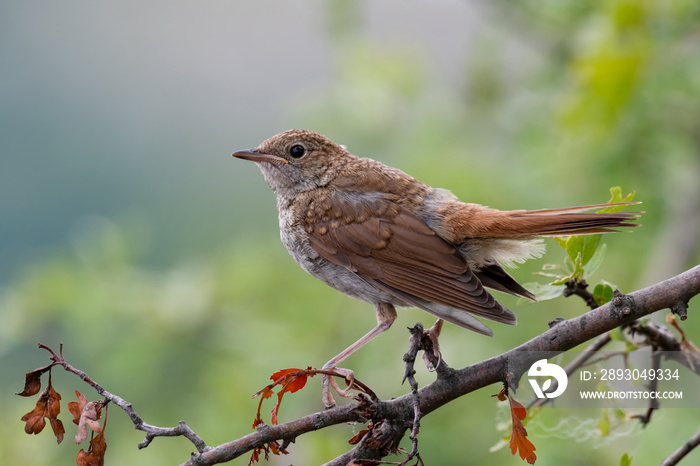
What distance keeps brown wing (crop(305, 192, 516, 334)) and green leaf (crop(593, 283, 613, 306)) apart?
32 centimetres

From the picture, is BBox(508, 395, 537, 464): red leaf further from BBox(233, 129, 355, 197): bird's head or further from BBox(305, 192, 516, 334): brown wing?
BBox(233, 129, 355, 197): bird's head

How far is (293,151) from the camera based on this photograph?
11.8 feet

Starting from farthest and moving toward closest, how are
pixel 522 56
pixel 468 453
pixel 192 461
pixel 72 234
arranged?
pixel 522 56, pixel 72 234, pixel 468 453, pixel 192 461

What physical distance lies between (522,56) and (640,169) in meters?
1.72

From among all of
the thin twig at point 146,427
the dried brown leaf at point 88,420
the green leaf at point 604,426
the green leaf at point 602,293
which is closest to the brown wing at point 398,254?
the green leaf at point 602,293

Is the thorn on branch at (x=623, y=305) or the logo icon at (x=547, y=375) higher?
the logo icon at (x=547, y=375)

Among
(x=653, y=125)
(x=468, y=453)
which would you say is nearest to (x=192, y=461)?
(x=468, y=453)

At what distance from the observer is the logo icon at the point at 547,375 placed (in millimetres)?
2312

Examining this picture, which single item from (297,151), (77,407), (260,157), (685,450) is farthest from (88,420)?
(297,151)

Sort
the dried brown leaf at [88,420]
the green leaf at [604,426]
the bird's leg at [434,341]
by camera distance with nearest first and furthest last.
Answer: the dried brown leaf at [88,420] < the bird's leg at [434,341] < the green leaf at [604,426]

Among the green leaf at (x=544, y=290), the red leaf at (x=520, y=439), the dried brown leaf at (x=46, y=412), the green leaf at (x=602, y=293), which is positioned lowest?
the red leaf at (x=520, y=439)

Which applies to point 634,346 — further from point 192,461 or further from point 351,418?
point 192,461

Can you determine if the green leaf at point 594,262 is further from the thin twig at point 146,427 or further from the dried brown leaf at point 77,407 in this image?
the dried brown leaf at point 77,407

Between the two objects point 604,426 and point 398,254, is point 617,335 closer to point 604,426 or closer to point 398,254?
point 604,426
